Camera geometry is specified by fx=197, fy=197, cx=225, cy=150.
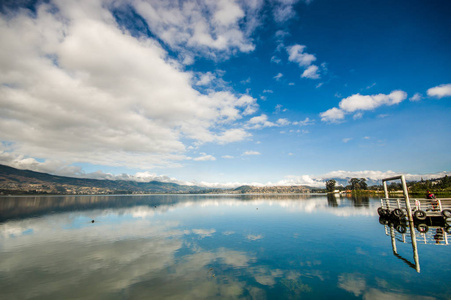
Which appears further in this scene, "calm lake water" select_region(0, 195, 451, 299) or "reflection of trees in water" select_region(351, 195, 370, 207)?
"reflection of trees in water" select_region(351, 195, 370, 207)

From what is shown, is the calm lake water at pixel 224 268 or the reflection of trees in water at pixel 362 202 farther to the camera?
the reflection of trees in water at pixel 362 202

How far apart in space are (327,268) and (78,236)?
47148 millimetres

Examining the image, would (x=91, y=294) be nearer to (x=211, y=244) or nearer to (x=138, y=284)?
(x=138, y=284)

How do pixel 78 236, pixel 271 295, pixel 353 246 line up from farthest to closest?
pixel 78 236 < pixel 353 246 < pixel 271 295

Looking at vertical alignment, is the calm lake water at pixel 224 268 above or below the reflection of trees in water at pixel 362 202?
below

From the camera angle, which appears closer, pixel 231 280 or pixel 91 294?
pixel 91 294

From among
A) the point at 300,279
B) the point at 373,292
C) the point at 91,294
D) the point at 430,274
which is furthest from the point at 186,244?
the point at 430,274

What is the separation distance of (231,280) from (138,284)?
928cm

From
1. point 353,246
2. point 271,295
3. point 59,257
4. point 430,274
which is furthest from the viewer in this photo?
point 353,246

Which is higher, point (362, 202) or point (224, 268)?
Result: point (362, 202)

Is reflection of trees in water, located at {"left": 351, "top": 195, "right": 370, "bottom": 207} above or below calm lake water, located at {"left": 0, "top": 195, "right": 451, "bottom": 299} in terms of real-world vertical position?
above

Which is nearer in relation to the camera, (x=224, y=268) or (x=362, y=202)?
(x=224, y=268)

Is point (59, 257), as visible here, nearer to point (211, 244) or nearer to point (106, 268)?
point (106, 268)

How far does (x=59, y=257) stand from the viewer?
28.5 metres
